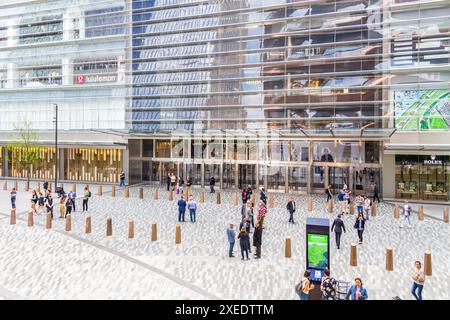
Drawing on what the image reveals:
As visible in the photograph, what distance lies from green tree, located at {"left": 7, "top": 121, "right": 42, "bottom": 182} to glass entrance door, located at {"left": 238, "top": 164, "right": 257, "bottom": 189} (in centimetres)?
2136

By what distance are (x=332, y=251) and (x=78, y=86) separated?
32.6 meters

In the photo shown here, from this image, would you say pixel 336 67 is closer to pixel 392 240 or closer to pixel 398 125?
pixel 398 125

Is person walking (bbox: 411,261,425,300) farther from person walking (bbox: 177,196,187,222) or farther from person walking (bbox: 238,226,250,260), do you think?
person walking (bbox: 177,196,187,222)

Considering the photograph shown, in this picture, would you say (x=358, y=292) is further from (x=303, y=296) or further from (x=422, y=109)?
(x=422, y=109)

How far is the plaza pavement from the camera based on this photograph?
339 inches

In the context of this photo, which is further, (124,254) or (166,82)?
(166,82)

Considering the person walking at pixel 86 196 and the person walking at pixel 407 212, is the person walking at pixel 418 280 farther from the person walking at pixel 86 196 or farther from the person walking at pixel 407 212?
the person walking at pixel 86 196

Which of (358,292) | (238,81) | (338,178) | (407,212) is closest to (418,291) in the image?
(358,292)

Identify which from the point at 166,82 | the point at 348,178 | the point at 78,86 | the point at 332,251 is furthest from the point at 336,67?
the point at 78,86

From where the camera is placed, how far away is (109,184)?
33.7 m

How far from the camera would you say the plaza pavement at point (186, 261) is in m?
8.62

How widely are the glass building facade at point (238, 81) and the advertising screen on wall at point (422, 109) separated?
71 millimetres

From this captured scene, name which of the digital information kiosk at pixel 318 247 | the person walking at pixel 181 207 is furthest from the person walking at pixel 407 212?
the person walking at pixel 181 207

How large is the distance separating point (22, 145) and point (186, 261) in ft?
105
